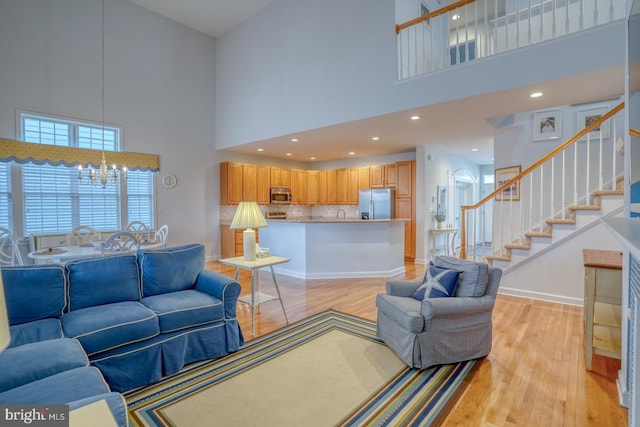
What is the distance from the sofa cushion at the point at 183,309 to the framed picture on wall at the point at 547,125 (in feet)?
17.3

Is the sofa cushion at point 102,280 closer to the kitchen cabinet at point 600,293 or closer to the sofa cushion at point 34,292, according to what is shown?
the sofa cushion at point 34,292

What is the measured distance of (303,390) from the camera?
218 centimetres

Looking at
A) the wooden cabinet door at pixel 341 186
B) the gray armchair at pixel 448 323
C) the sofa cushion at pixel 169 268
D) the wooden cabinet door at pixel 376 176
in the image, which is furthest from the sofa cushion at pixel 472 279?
the wooden cabinet door at pixel 341 186

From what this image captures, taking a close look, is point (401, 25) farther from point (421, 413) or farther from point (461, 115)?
point (421, 413)

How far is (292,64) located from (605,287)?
545cm

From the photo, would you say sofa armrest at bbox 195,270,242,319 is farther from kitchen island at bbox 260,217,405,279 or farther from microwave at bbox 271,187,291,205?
microwave at bbox 271,187,291,205

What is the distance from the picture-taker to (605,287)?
2.42m

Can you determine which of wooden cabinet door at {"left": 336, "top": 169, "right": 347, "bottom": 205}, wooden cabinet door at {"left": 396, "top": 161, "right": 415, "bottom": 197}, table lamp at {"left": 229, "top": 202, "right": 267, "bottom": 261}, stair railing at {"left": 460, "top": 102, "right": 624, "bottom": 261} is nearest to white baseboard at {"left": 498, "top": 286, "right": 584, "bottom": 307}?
stair railing at {"left": 460, "top": 102, "right": 624, "bottom": 261}

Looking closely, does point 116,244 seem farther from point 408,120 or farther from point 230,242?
point 408,120

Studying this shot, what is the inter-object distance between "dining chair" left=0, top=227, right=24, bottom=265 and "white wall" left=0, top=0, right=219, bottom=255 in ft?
5.28

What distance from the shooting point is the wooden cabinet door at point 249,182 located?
24.9ft

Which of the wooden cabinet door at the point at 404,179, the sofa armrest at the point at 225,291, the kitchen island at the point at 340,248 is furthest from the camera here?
the wooden cabinet door at the point at 404,179

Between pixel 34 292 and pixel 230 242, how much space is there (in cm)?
502

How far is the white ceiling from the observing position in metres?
3.66
